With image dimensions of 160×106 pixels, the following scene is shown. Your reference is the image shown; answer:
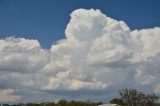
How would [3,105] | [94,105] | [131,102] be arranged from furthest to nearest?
1. [3,105]
2. [94,105]
3. [131,102]

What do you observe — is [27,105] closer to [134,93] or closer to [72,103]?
[72,103]

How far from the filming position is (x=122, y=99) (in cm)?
13312

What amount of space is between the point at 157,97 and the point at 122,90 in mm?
12416

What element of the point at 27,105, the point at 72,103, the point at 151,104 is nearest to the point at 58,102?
the point at 72,103

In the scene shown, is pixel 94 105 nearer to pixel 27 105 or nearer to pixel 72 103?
pixel 72 103

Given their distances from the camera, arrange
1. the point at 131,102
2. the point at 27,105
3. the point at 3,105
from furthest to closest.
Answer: the point at 3,105, the point at 27,105, the point at 131,102

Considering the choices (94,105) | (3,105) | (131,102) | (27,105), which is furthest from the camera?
(3,105)

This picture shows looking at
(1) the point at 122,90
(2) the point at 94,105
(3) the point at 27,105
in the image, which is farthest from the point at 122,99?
(3) the point at 27,105

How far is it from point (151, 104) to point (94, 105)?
19.0m

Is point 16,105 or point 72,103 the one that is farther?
point 16,105

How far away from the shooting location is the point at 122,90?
13325 cm

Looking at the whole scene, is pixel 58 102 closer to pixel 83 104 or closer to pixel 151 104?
pixel 83 104

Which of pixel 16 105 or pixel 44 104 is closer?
Result: pixel 44 104

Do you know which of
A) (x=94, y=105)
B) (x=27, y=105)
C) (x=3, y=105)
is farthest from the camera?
(x=3, y=105)
